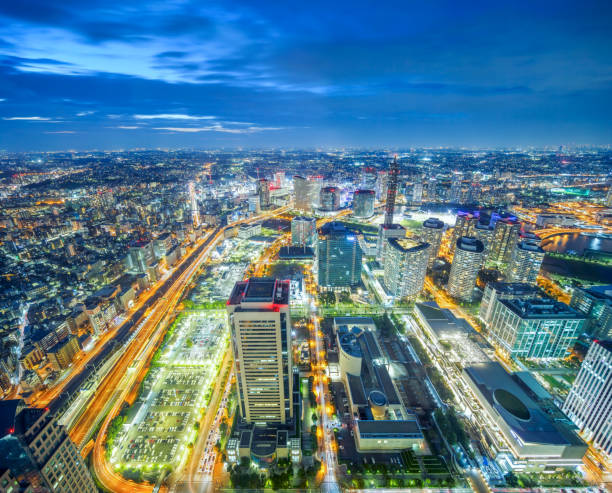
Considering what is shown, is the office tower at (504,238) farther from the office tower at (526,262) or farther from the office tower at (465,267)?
the office tower at (465,267)

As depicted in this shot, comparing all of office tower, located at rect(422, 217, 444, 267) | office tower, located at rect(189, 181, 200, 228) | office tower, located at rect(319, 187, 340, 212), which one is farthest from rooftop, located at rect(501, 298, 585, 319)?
office tower, located at rect(189, 181, 200, 228)

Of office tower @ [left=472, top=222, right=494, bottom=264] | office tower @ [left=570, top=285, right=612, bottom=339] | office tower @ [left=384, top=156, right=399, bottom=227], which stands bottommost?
office tower @ [left=570, top=285, right=612, bottom=339]

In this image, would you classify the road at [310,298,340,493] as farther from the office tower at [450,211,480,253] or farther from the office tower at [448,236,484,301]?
the office tower at [450,211,480,253]

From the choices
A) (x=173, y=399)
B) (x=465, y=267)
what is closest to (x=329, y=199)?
(x=465, y=267)

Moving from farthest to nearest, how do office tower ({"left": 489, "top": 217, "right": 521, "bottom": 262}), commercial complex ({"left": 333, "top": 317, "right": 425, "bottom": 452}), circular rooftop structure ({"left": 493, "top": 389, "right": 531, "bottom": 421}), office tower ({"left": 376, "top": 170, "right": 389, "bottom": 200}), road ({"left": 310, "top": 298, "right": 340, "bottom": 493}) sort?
office tower ({"left": 376, "top": 170, "right": 389, "bottom": 200}), office tower ({"left": 489, "top": 217, "right": 521, "bottom": 262}), circular rooftop structure ({"left": 493, "top": 389, "right": 531, "bottom": 421}), commercial complex ({"left": 333, "top": 317, "right": 425, "bottom": 452}), road ({"left": 310, "top": 298, "right": 340, "bottom": 493})

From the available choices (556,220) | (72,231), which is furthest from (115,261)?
(556,220)

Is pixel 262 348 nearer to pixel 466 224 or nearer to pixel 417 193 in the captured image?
pixel 466 224

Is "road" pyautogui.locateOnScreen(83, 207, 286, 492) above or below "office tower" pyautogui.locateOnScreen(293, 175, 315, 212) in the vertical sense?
below

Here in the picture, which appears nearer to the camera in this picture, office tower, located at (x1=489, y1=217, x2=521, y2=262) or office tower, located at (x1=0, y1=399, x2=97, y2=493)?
office tower, located at (x1=0, y1=399, x2=97, y2=493)
